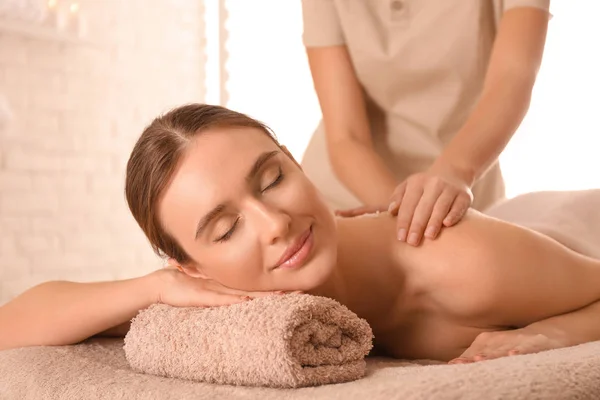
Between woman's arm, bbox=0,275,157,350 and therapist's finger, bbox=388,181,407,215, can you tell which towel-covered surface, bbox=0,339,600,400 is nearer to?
woman's arm, bbox=0,275,157,350

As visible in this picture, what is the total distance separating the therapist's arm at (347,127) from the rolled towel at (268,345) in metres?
0.74

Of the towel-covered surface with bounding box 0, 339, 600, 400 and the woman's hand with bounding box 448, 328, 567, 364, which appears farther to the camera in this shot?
the woman's hand with bounding box 448, 328, 567, 364

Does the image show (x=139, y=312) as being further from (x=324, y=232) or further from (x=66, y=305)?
(x=324, y=232)

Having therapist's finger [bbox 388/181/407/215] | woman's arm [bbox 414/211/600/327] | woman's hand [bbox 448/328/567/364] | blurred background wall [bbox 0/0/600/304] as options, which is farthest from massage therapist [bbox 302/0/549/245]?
blurred background wall [bbox 0/0/600/304]

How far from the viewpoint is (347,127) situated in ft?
6.01

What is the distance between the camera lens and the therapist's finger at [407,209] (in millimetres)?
1143

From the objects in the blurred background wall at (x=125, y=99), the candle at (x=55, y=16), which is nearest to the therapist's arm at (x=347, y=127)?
the blurred background wall at (x=125, y=99)

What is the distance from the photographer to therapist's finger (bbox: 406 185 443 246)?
3.69 feet

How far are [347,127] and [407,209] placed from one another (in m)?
0.70

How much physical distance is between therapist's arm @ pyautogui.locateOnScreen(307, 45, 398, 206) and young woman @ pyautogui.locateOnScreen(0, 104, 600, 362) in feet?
1.51

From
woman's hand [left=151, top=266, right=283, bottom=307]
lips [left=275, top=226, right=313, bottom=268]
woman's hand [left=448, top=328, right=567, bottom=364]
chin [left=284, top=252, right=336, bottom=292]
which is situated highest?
lips [left=275, top=226, right=313, bottom=268]

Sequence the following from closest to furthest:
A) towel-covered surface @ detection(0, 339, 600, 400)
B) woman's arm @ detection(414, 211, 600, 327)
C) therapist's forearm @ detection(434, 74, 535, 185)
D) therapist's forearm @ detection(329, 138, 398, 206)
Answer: towel-covered surface @ detection(0, 339, 600, 400), woman's arm @ detection(414, 211, 600, 327), therapist's forearm @ detection(434, 74, 535, 185), therapist's forearm @ detection(329, 138, 398, 206)

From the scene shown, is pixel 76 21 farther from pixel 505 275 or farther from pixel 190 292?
pixel 505 275

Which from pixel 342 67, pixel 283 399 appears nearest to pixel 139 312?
pixel 283 399
